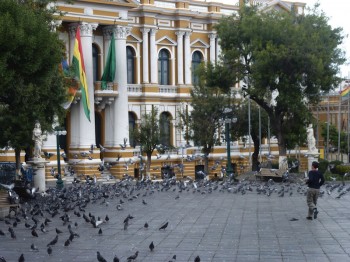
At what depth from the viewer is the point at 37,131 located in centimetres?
3469

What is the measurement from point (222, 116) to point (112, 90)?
23.9ft

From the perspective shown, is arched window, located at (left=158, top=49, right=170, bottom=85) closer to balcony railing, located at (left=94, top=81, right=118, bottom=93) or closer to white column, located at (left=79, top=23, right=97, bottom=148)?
balcony railing, located at (left=94, top=81, right=118, bottom=93)

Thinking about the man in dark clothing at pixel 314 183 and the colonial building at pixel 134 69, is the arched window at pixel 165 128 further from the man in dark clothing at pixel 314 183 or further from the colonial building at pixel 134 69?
the man in dark clothing at pixel 314 183

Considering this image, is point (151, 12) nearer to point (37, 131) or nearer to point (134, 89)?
point (134, 89)

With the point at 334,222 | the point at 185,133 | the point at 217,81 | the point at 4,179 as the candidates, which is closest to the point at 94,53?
the point at 185,133

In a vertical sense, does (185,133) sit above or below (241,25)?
below

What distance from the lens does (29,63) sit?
77.9ft

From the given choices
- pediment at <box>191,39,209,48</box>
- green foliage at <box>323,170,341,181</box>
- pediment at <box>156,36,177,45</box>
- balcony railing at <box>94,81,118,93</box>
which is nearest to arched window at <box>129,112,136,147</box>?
balcony railing at <box>94,81,118,93</box>

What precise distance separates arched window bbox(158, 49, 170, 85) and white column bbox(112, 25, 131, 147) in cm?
Result: 576

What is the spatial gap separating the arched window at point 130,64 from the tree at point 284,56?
13762mm

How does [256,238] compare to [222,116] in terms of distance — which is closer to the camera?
[256,238]

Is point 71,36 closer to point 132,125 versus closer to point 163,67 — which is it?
point 132,125

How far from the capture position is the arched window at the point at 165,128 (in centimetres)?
5078

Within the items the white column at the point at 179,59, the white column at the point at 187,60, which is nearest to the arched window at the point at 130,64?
the white column at the point at 179,59
